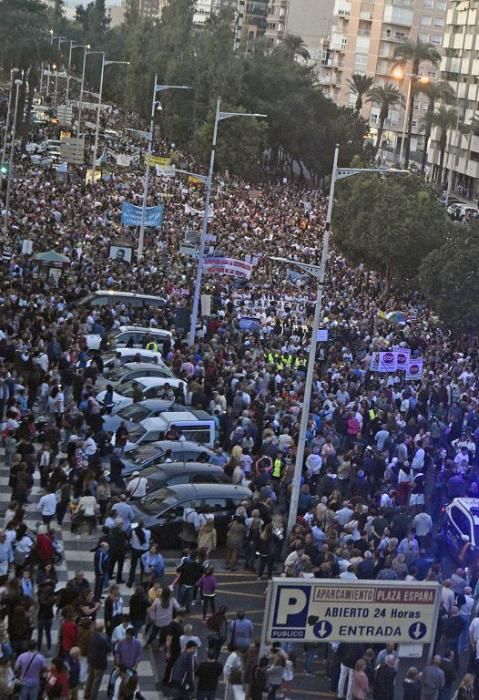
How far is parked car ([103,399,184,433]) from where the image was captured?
25.4m

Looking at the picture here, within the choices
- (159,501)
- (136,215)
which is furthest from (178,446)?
(136,215)

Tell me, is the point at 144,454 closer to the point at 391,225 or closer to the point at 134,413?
the point at 134,413

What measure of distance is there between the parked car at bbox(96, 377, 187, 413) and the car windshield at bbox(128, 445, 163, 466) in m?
3.17

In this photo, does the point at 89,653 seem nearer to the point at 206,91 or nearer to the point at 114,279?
the point at 114,279

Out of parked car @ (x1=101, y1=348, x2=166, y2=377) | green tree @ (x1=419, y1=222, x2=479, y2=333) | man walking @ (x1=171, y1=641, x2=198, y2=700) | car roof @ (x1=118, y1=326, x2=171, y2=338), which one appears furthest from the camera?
green tree @ (x1=419, y1=222, x2=479, y2=333)

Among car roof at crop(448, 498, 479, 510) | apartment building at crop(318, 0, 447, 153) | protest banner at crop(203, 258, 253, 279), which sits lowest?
car roof at crop(448, 498, 479, 510)

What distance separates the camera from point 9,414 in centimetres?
2339

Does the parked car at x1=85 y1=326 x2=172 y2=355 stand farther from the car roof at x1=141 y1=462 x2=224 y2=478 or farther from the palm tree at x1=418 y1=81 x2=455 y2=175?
the palm tree at x1=418 y1=81 x2=455 y2=175

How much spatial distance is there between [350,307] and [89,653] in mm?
28070

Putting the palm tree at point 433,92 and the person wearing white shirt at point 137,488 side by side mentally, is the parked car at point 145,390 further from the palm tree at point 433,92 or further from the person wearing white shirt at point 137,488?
the palm tree at point 433,92

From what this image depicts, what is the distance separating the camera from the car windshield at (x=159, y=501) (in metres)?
20.9

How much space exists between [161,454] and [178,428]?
1.62 meters

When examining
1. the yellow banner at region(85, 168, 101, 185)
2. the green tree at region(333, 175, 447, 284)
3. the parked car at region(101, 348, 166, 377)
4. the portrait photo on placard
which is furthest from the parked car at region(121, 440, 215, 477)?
the yellow banner at region(85, 168, 101, 185)

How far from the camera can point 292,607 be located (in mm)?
13586
